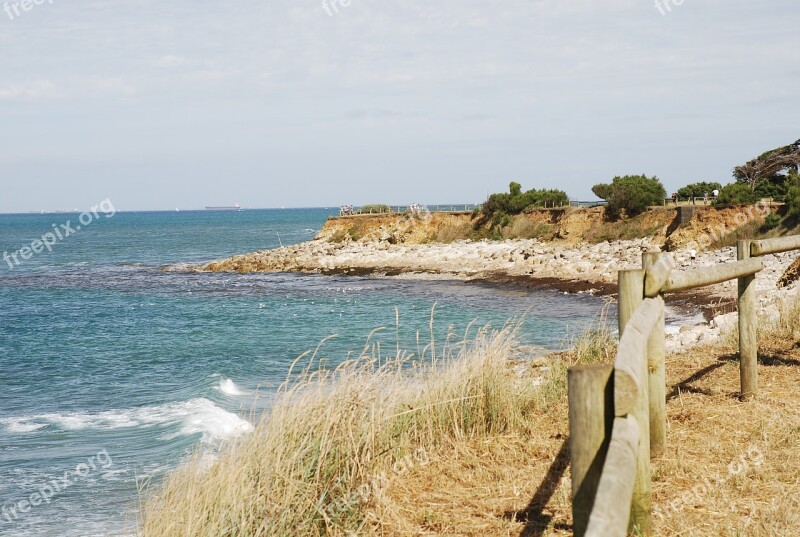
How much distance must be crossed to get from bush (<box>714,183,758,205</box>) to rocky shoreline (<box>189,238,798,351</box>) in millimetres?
3927

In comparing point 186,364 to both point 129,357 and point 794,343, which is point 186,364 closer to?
point 129,357

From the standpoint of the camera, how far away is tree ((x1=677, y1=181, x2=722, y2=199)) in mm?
44719

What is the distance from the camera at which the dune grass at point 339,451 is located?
4.88 m

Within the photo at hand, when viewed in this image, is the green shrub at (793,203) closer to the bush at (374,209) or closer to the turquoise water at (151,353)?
the turquoise water at (151,353)

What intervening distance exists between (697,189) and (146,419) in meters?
39.4

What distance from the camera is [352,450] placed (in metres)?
5.61

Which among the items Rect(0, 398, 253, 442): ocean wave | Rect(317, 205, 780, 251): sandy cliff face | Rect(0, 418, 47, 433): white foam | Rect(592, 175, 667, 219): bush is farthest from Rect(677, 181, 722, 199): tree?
Rect(0, 418, 47, 433): white foam

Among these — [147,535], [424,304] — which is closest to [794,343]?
[147,535]

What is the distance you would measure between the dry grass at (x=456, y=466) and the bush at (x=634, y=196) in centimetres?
3639

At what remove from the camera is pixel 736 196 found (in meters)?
37.7

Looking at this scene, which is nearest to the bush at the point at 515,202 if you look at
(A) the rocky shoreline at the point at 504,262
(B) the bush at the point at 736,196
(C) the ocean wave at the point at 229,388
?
(A) the rocky shoreline at the point at 504,262

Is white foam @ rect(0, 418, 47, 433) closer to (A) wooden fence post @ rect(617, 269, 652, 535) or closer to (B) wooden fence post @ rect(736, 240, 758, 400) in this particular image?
(B) wooden fence post @ rect(736, 240, 758, 400)

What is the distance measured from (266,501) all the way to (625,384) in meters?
2.80

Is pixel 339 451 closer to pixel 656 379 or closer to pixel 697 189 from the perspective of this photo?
pixel 656 379
